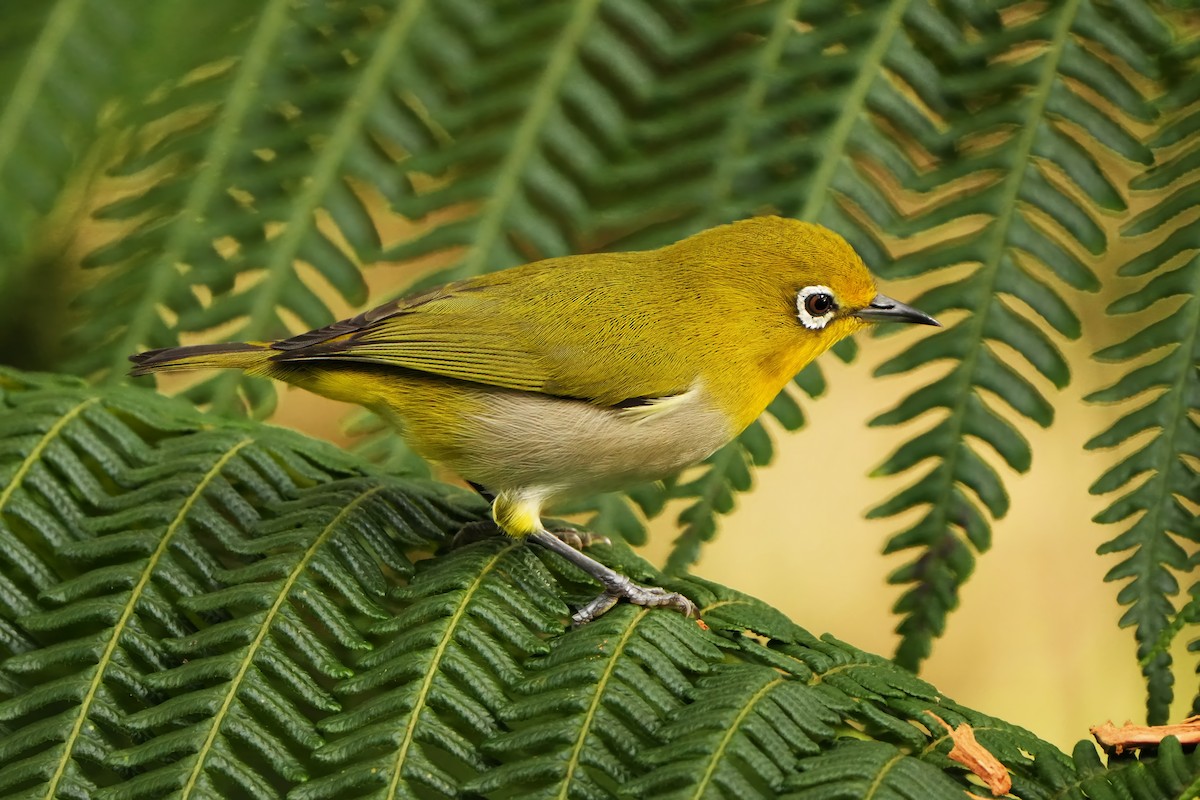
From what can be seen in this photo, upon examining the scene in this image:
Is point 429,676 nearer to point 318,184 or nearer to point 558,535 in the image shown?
point 558,535

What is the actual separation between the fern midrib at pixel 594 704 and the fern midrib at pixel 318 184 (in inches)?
51.9

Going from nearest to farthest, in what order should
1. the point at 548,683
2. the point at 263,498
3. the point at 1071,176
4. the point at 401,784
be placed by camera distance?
1. the point at 401,784
2. the point at 548,683
3. the point at 263,498
4. the point at 1071,176

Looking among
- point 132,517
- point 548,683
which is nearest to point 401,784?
point 548,683

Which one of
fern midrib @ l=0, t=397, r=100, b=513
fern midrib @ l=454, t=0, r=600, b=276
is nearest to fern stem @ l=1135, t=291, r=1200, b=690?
fern midrib @ l=454, t=0, r=600, b=276

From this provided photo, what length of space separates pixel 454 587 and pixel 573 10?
1491mm

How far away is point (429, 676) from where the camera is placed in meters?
1.88

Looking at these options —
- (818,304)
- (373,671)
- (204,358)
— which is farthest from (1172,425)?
(204,358)

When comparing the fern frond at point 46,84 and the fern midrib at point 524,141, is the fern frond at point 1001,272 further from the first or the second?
the fern frond at point 46,84

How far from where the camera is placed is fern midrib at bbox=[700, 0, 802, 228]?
9.34ft

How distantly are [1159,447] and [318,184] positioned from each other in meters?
1.93

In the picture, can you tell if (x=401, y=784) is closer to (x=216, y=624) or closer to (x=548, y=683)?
(x=548, y=683)

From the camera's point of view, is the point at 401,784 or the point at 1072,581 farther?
the point at 1072,581

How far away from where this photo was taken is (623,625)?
1953 mm

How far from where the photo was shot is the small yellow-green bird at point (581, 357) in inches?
97.6
